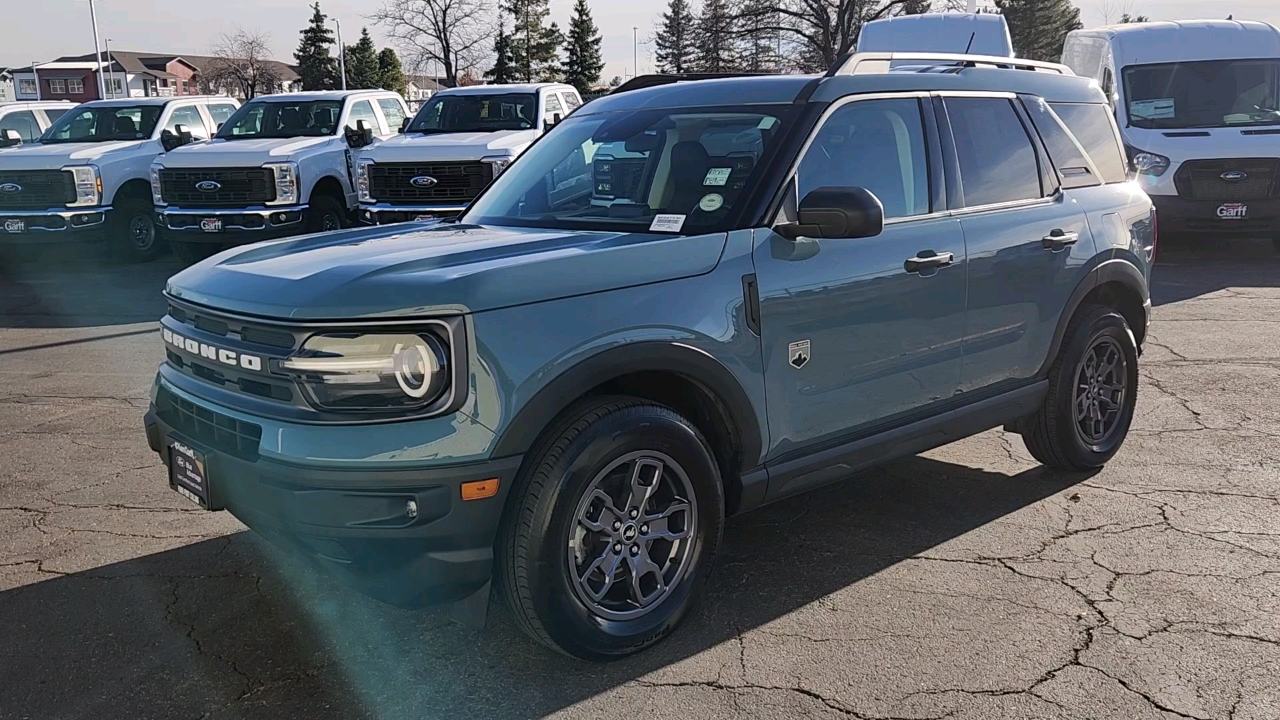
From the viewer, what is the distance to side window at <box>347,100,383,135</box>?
555 inches

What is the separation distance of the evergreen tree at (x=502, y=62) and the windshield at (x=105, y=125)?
151 feet

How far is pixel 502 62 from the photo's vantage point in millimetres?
60625

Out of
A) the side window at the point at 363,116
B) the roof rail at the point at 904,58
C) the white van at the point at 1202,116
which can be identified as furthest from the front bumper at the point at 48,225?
the white van at the point at 1202,116

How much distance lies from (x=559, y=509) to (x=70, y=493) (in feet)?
10.4

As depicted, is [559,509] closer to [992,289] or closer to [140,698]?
[140,698]

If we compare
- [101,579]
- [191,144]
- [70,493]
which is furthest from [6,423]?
[191,144]

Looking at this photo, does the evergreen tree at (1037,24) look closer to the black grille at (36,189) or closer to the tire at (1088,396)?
the black grille at (36,189)

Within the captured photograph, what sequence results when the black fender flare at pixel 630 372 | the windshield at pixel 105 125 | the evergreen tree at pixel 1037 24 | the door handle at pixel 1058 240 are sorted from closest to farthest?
1. the black fender flare at pixel 630 372
2. the door handle at pixel 1058 240
3. the windshield at pixel 105 125
4. the evergreen tree at pixel 1037 24

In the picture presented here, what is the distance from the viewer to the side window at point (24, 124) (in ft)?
53.1

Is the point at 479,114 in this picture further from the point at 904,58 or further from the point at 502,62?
the point at 502,62

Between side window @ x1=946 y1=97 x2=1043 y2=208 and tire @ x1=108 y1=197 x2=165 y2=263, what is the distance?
1180cm

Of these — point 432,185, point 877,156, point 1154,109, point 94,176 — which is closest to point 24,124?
point 94,176

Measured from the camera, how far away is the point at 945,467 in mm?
5645

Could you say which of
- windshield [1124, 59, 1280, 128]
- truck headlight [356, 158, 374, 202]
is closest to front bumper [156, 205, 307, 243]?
truck headlight [356, 158, 374, 202]
